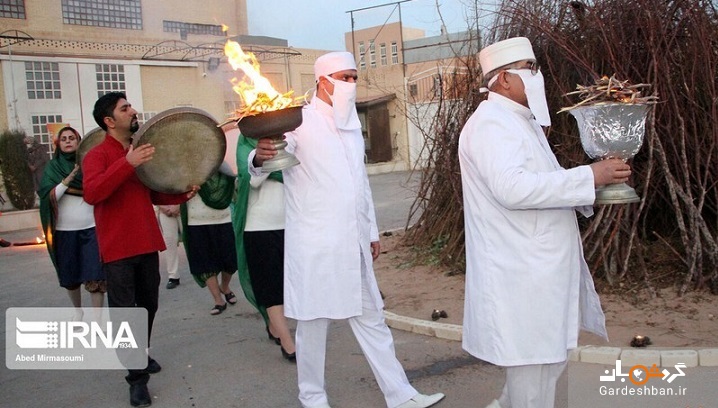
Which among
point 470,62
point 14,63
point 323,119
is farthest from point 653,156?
point 14,63

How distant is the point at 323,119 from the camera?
429 centimetres

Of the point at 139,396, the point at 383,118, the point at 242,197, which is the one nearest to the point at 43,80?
the point at 383,118

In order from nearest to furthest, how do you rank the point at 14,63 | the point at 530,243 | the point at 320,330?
the point at 530,243 → the point at 320,330 → the point at 14,63

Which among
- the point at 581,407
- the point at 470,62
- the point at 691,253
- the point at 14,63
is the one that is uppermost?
the point at 14,63

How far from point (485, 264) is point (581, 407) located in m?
1.71

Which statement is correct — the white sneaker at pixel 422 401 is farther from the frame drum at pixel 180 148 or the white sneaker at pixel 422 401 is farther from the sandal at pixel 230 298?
the sandal at pixel 230 298

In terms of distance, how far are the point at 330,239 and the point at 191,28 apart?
23.3m

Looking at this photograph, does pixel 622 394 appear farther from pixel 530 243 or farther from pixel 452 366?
pixel 530 243

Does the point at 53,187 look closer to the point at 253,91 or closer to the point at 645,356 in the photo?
the point at 253,91

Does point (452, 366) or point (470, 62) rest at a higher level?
point (470, 62)

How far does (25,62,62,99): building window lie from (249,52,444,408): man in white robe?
24.6m

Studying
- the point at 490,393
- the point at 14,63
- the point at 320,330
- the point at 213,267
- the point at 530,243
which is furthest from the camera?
the point at 14,63

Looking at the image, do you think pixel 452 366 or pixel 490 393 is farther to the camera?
pixel 452 366

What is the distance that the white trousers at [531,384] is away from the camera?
10.3 feet
